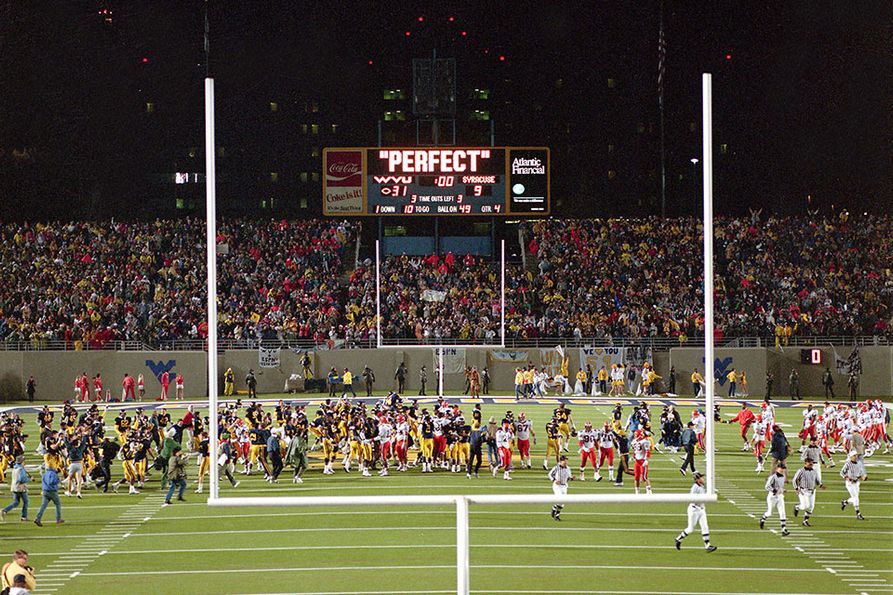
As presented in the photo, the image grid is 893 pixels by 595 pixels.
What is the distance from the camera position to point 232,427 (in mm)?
17125

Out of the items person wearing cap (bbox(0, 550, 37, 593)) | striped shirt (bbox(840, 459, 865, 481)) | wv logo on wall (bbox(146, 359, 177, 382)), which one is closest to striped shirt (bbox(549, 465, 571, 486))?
striped shirt (bbox(840, 459, 865, 481))

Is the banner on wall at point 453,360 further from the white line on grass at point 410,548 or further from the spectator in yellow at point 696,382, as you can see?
the white line on grass at point 410,548

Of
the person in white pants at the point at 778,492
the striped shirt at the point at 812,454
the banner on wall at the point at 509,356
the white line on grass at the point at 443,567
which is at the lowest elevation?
the white line on grass at the point at 443,567

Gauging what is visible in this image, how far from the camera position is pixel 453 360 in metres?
31.4

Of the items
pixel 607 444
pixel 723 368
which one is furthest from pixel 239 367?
pixel 607 444

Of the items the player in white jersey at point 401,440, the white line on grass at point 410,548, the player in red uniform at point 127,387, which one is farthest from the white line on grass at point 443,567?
the player in red uniform at point 127,387

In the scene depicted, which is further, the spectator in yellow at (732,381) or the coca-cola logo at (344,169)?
the coca-cola logo at (344,169)

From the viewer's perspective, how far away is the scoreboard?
3067cm

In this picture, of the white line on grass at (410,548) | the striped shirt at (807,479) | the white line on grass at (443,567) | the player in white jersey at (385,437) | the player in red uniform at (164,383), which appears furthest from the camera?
the player in red uniform at (164,383)

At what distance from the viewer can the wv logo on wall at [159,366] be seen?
3052cm

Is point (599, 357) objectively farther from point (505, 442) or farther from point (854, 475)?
point (854, 475)

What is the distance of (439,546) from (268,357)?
19289 millimetres

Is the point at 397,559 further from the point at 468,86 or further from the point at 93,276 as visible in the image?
the point at 468,86

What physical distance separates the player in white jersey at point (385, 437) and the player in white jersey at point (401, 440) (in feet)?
0.35
